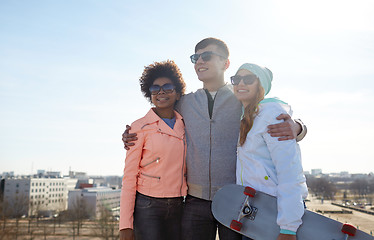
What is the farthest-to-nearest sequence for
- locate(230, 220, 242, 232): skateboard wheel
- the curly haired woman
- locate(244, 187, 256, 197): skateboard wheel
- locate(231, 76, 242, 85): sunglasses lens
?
the curly haired woman < locate(231, 76, 242, 85): sunglasses lens < locate(230, 220, 242, 232): skateboard wheel < locate(244, 187, 256, 197): skateboard wheel

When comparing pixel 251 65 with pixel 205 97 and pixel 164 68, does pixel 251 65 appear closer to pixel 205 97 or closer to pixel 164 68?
pixel 205 97

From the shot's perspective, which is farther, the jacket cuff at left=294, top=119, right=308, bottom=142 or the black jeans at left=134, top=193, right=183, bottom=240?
the black jeans at left=134, top=193, right=183, bottom=240

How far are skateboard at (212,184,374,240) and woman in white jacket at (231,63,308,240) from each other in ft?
0.40

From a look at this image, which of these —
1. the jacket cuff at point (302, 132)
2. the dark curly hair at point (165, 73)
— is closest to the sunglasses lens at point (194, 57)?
the dark curly hair at point (165, 73)

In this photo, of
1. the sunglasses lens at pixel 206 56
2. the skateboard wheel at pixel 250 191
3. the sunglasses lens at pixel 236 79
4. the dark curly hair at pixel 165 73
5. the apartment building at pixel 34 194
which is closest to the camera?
the skateboard wheel at pixel 250 191

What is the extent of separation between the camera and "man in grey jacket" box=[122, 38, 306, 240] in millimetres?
3283

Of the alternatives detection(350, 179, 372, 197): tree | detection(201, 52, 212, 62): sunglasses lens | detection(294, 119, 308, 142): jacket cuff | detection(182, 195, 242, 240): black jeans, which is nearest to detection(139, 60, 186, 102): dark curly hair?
detection(201, 52, 212, 62): sunglasses lens

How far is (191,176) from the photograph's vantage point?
3441 mm

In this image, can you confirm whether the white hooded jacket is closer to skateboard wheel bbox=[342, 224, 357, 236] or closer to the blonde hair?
the blonde hair

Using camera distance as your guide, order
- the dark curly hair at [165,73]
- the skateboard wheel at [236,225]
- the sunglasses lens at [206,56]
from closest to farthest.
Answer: the skateboard wheel at [236,225], the sunglasses lens at [206,56], the dark curly hair at [165,73]

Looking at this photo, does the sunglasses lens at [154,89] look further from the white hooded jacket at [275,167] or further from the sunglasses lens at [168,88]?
the white hooded jacket at [275,167]

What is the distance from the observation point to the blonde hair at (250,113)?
9.37ft

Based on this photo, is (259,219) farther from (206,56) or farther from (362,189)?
(362,189)

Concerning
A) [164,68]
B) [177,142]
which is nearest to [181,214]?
[177,142]
